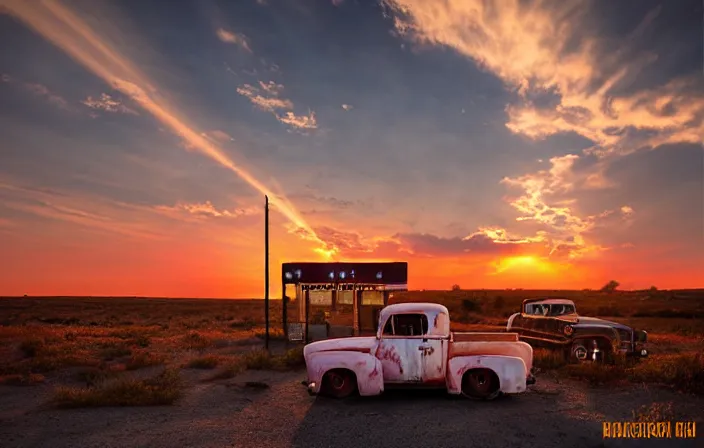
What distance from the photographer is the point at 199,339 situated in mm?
23578

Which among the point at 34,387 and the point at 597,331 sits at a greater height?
the point at 597,331

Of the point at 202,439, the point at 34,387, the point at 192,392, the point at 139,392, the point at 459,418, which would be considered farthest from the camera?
the point at 34,387

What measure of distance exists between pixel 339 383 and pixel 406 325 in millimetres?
1933

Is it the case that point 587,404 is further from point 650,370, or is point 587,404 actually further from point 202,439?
point 202,439

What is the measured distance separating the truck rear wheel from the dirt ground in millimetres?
185

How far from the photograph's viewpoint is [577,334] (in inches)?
575

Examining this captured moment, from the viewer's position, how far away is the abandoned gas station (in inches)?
877

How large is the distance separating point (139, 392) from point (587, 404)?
994cm

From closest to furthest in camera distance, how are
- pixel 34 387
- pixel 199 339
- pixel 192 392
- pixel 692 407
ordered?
pixel 692 407
pixel 192 392
pixel 34 387
pixel 199 339

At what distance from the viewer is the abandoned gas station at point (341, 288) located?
22.3 meters

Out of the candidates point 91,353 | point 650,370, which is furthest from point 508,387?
point 91,353

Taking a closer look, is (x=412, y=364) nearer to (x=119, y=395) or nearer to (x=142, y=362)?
(x=119, y=395)

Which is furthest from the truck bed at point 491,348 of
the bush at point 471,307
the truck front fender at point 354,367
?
the bush at point 471,307

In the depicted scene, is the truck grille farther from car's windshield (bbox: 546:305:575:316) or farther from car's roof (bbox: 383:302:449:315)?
car's roof (bbox: 383:302:449:315)
